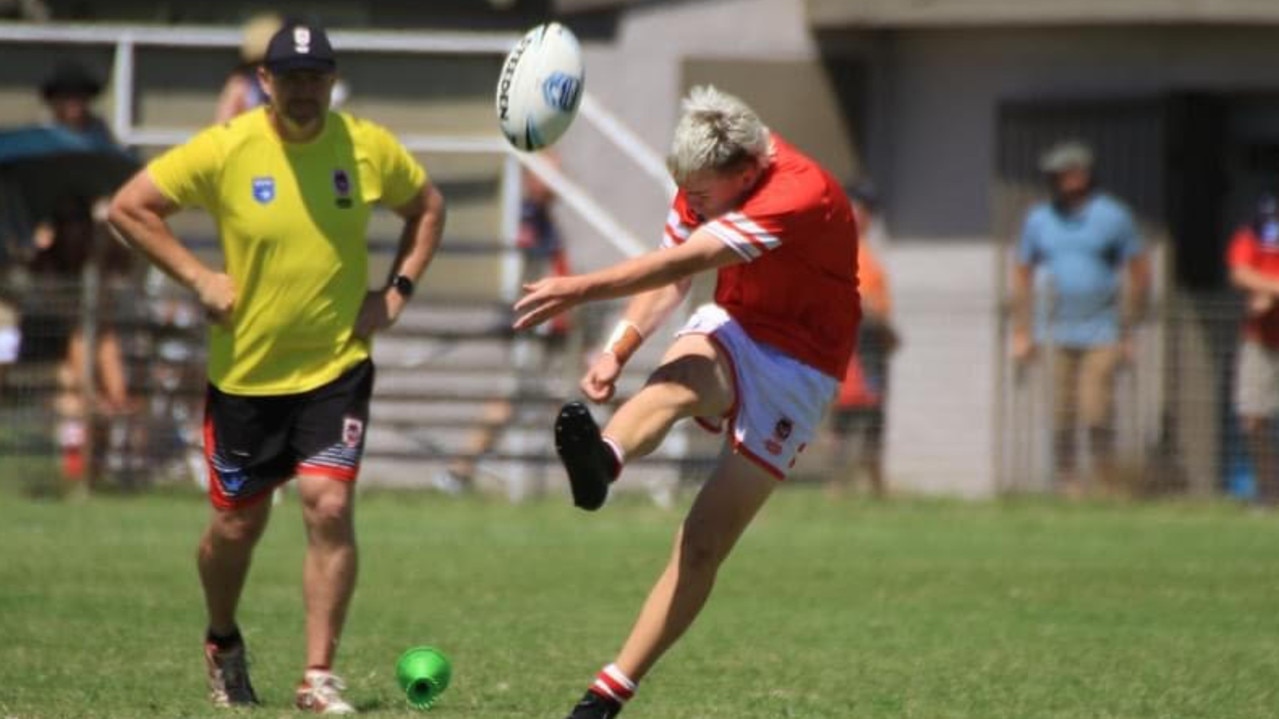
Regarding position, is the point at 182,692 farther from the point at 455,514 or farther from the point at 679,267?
the point at 455,514

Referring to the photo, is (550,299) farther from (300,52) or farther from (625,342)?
(300,52)

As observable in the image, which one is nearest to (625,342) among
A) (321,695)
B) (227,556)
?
(321,695)

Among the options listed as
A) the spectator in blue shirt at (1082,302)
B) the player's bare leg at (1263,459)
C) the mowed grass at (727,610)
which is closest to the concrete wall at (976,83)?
the spectator in blue shirt at (1082,302)

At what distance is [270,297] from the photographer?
9445 mm

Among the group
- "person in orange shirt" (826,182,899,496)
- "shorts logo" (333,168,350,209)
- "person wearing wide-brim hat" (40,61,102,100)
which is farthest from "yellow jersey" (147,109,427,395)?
"person in orange shirt" (826,182,899,496)

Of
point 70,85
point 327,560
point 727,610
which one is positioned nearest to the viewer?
point 327,560

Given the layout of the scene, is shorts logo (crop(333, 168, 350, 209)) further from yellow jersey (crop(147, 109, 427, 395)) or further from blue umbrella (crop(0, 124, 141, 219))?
blue umbrella (crop(0, 124, 141, 219))

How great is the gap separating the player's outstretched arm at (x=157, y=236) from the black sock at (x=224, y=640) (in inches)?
44.4

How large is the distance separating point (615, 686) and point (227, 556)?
75.8 inches

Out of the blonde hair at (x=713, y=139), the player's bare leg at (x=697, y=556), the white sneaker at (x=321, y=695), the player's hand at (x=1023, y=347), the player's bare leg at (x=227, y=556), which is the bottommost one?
the player's hand at (x=1023, y=347)

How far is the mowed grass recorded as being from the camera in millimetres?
9586

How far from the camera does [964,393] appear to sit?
19.5 meters

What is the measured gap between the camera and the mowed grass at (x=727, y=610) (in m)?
9.59

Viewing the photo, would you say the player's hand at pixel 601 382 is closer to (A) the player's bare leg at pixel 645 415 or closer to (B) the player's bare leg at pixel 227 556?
(A) the player's bare leg at pixel 645 415
